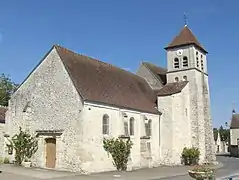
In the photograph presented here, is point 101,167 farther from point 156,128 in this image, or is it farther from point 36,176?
point 156,128

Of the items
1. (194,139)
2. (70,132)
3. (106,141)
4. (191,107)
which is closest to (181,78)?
(191,107)

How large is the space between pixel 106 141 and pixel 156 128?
8.36 m

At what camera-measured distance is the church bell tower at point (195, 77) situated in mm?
34156

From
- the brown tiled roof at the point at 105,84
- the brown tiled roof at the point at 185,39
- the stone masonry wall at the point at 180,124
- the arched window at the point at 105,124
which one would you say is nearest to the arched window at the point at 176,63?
the brown tiled roof at the point at 185,39

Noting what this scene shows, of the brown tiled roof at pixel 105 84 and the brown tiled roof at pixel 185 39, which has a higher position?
the brown tiled roof at pixel 185 39

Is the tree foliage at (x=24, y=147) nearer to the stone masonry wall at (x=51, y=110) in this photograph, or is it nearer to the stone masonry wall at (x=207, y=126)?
the stone masonry wall at (x=51, y=110)

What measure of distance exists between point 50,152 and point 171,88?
14684 millimetres

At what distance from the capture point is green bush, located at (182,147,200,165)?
31812 millimetres

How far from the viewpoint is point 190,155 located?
31750 millimetres

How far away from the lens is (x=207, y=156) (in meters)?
34.7

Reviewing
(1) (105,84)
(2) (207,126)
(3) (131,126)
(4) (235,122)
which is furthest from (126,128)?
(4) (235,122)

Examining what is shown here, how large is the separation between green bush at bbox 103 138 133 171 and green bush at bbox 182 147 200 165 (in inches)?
326

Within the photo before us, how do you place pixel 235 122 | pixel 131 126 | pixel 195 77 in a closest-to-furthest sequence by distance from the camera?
1. pixel 131 126
2. pixel 195 77
3. pixel 235 122

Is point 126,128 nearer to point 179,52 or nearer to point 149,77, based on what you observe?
point 149,77
